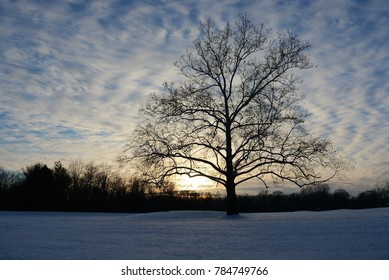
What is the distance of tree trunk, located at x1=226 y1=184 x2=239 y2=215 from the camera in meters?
30.5

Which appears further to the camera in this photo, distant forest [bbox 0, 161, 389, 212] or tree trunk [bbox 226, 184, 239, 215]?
distant forest [bbox 0, 161, 389, 212]

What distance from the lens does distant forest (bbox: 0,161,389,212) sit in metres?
73.1

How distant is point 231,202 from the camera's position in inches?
1209

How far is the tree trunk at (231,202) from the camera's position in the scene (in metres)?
30.5

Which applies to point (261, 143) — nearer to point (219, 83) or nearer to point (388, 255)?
point (219, 83)

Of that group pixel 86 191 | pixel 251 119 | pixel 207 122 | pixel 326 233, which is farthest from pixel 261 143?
pixel 86 191

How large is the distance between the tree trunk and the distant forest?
3342 centimetres

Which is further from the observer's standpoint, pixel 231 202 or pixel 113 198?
pixel 113 198

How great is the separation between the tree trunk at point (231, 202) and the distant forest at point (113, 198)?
3342cm

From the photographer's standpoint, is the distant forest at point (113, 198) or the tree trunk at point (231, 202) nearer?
the tree trunk at point (231, 202)

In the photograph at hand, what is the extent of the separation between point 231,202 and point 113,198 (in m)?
60.8
